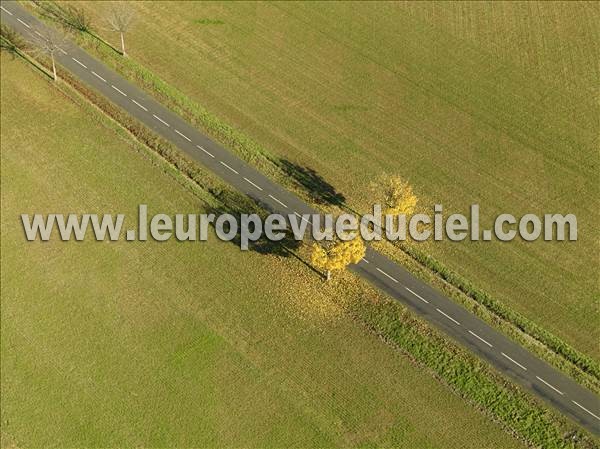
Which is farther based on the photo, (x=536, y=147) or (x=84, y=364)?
(x=536, y=147)

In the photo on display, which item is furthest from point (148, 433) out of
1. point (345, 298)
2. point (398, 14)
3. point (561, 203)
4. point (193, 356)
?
point (398, 14)

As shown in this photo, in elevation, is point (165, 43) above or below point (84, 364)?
above

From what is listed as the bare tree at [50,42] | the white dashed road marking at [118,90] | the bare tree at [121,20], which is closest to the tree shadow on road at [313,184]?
the white dashed road marking at [118,90]

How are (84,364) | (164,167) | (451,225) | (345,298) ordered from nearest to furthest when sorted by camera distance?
(84,364) → (345,298) → (451,225) → (164,167)

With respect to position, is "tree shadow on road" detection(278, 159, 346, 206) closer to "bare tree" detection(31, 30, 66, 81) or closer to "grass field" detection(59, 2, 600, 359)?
"grass field" detection(59, 2, 600, 359)

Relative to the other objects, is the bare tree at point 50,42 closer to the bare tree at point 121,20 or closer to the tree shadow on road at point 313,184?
the bare tree at point 121,20

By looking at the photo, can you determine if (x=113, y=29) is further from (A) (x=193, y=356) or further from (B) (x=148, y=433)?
(B) (x=148, y=433)
